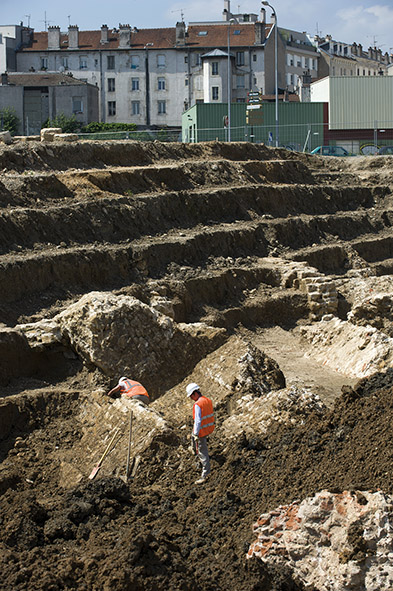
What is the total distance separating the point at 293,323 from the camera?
20.6 metres

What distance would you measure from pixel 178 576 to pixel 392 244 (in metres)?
21.6

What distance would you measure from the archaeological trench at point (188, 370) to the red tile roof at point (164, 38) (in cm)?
4159

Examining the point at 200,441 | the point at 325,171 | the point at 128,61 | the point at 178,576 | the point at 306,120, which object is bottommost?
the point at 178,576

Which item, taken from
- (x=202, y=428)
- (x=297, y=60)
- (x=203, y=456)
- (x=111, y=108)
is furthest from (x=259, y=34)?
(x=203, y=456)

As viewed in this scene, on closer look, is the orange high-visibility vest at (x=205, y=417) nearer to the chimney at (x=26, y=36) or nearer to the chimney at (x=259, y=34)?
the chimney at (x=259, y=34)

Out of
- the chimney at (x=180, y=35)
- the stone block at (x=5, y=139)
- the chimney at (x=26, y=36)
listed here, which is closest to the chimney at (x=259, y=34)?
the chimney at (x=180, y=35)

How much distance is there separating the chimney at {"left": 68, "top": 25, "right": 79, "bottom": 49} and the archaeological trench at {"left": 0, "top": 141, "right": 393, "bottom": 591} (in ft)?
144

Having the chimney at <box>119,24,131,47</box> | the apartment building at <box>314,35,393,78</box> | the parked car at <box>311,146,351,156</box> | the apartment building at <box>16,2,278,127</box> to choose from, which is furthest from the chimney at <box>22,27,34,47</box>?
the parked car at <box>311,146,351,156</box>

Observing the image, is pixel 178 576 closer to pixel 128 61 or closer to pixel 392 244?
pixel 392 244

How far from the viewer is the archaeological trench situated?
26.1 ft

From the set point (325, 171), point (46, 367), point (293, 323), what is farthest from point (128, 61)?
point (46, 367)

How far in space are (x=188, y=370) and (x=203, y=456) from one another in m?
4.37

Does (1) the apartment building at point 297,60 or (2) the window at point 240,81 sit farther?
(1) the apartment building at point 297,60

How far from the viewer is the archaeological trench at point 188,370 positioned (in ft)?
26.1
